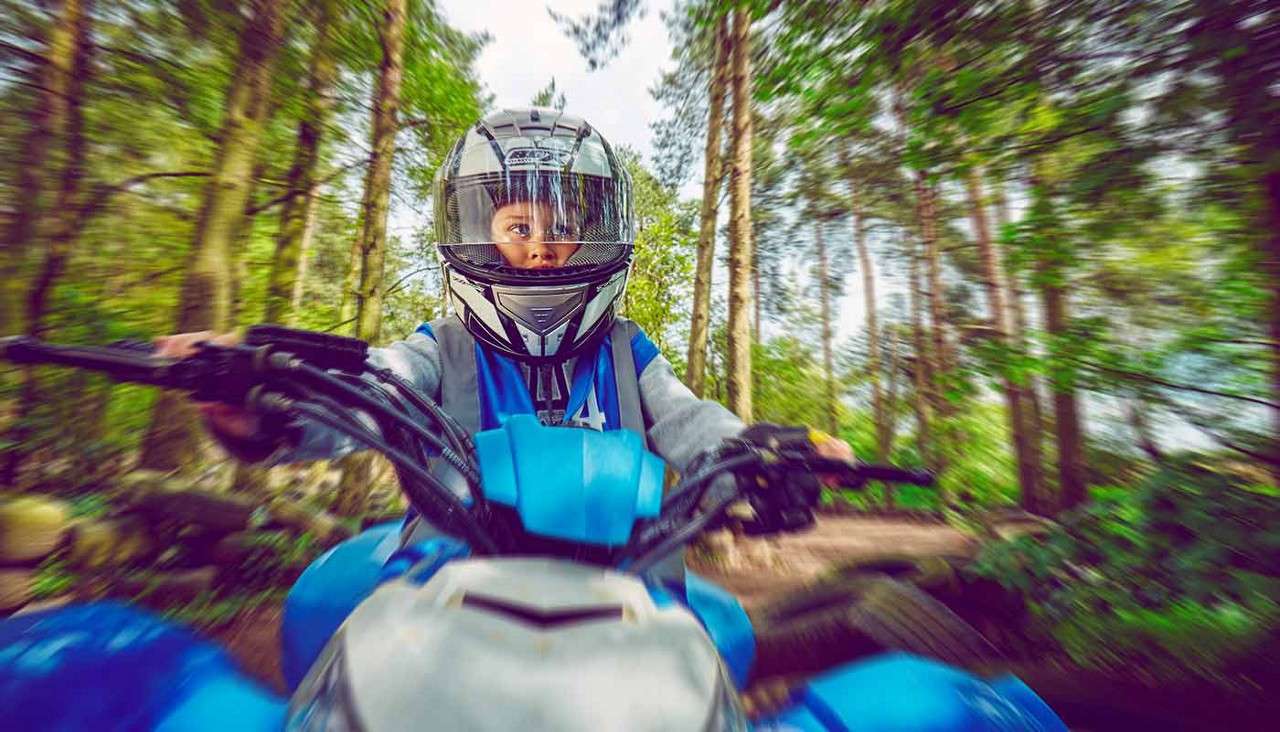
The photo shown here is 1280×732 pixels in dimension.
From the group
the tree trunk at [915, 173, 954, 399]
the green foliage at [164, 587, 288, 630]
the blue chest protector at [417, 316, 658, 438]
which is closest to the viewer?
the blue chest protector at [417, 316, 658, 438]

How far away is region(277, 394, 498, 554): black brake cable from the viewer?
2.83ft

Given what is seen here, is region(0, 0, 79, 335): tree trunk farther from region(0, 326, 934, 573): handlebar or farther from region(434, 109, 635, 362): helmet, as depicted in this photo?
region(0, 326, 934, 573): handlebar

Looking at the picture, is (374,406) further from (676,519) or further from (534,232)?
(534,232)

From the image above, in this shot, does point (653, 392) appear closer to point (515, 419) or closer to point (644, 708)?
point (515, 419)

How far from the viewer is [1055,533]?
3.40m

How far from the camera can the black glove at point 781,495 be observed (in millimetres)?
1078

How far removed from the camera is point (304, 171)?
218 inches

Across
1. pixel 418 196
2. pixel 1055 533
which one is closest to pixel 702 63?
pixel 418 196

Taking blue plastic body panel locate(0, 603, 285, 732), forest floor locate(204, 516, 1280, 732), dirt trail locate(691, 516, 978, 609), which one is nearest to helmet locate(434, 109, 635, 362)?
forest floor locate(204, 516, 1280, 732)

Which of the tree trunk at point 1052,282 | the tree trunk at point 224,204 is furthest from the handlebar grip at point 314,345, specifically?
the tree trunk at point 224,204

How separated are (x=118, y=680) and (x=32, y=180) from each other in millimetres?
4190

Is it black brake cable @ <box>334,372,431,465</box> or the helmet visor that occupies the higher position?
the helmet visor

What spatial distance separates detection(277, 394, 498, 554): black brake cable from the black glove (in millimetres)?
480

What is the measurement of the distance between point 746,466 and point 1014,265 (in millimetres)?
2750
